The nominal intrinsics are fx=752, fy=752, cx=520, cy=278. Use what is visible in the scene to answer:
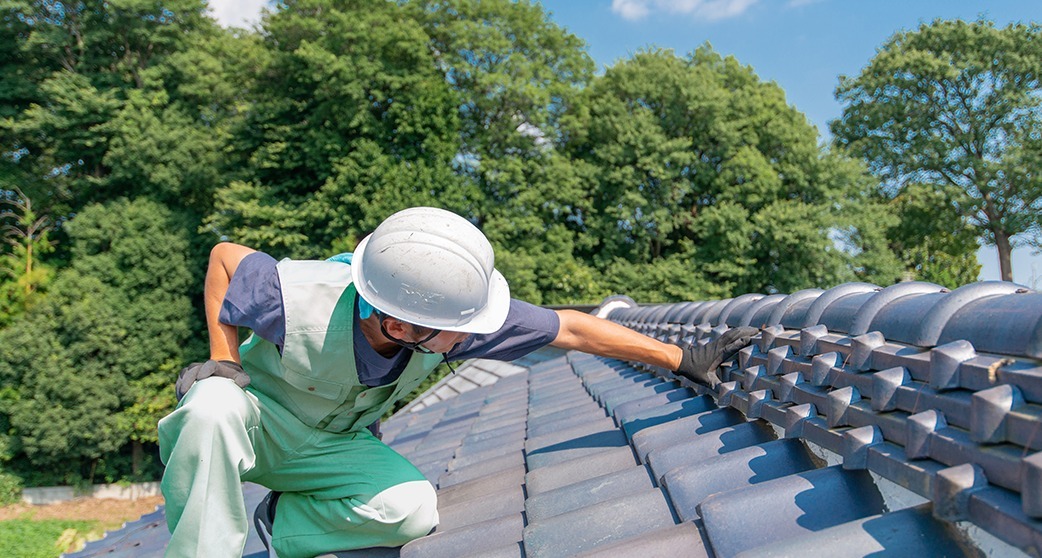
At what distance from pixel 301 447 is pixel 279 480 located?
169 mm

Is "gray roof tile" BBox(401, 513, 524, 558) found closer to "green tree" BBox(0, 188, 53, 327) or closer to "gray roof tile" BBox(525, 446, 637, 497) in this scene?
"gray roof tile" BBox(525, 446, 637, 497)

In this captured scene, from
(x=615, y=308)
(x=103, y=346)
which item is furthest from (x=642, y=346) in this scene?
(x=103, y=346)

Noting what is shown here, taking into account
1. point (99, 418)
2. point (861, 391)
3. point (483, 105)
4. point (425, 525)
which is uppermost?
point (483, 105)

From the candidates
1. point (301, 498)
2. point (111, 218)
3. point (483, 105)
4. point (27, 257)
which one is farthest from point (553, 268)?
point (301, 498)

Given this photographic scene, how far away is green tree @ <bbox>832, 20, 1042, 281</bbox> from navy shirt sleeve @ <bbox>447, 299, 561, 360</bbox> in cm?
2448

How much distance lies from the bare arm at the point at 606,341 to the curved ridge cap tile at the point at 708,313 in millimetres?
704

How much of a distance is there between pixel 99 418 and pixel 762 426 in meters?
19.5

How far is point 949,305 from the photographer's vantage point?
1490 millimetres

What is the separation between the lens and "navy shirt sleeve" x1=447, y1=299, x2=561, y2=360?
2.44m

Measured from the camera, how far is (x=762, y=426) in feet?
6.71

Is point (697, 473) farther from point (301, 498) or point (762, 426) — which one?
point (301, 498)

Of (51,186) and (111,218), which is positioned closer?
(111,218)

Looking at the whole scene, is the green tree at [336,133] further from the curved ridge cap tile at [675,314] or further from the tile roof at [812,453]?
the tile roof at [812,453]

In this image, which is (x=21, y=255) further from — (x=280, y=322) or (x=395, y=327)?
(x=395, y=327)
